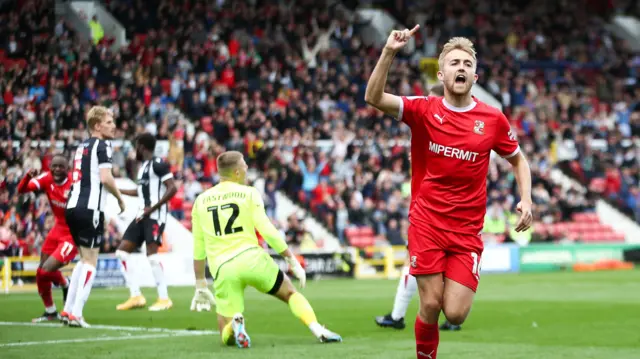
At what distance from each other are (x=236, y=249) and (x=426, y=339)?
9.47 feet

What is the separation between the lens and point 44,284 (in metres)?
13.5

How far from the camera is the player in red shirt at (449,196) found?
7520 millimetres

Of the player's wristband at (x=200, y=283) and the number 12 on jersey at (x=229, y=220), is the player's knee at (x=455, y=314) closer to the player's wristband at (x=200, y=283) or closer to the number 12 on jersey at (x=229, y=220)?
the number 12 on jersey at (x=229, y=220)

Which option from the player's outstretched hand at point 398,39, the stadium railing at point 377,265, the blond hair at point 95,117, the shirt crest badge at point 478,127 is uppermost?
the player's outstretched hand at point 398,39

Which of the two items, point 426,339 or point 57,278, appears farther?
point 57,278

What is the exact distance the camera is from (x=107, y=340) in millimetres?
10852

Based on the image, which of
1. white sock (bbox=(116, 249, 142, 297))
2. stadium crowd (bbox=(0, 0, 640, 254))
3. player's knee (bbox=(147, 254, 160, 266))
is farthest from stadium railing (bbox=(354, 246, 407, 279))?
white sock (bbox=(116, 249, 142, 297))

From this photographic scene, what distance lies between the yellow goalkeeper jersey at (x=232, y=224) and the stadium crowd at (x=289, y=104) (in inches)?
489

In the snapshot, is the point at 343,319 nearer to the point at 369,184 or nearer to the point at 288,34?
the point at 369,184

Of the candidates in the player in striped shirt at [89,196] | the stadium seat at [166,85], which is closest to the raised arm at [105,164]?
the player in striped shirt at [89,196]

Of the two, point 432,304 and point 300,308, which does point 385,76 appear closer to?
point 432,304

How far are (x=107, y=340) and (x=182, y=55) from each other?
67.8 feet

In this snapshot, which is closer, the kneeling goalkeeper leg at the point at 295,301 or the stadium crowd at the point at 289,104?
the kneeling goalkeeper leg at the point at 295,301

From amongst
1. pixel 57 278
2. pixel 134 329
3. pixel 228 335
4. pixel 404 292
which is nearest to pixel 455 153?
pixel 228 335
